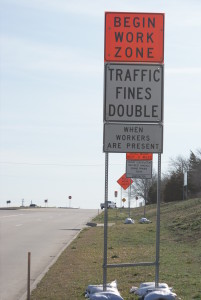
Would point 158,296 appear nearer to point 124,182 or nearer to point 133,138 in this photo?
point 133,138

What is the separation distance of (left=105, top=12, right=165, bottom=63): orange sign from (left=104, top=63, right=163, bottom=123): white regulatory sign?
0.17 metres

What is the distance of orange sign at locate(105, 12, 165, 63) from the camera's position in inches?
→ 402

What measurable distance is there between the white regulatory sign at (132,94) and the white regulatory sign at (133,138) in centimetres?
11

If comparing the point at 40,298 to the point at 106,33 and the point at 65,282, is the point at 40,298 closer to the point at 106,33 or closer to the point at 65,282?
→ the point at 65,282

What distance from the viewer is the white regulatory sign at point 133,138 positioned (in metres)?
10.1

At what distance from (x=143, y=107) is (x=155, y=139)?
0.52 meters

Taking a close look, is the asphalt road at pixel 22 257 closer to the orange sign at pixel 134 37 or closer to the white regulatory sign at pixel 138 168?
the white regulatory sign at pixel 138 168

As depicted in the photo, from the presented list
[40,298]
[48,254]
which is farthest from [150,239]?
[40,298]

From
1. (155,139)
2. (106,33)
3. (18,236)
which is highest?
(106,33)

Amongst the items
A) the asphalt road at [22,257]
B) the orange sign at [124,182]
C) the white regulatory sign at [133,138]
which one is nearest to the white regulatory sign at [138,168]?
the asphalt road at [22,257]

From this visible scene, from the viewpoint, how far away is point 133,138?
10.2 meters

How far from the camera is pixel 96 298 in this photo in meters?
9.45

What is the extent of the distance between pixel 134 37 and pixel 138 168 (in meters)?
16.8

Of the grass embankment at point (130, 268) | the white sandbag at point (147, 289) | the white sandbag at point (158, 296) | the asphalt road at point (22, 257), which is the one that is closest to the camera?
the white sandbag at point (158, 296)
